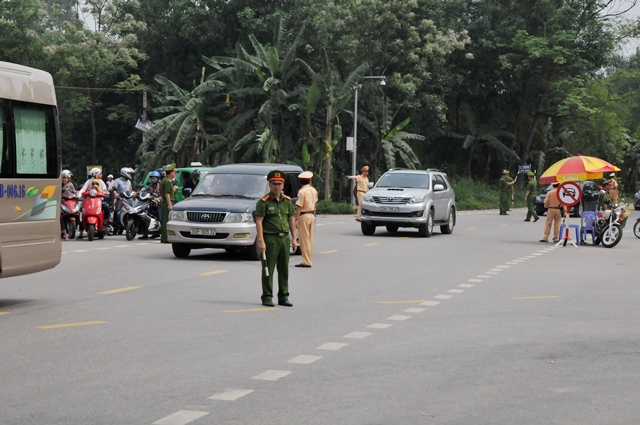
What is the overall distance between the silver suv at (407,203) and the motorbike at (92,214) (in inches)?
280

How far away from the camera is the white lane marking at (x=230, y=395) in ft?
23.5

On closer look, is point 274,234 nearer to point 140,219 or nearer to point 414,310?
point 414,310

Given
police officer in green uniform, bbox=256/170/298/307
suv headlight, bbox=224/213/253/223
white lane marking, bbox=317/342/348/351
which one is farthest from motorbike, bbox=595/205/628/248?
white lane marking, bbox=317/342/348/351

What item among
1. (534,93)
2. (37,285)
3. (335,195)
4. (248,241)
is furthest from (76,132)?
(37,285)

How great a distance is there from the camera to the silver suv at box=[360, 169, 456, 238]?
91.0 feet

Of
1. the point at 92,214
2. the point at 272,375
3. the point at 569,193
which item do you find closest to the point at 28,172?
the point at 272,375

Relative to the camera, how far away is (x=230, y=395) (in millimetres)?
7281

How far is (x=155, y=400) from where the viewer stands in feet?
23.3

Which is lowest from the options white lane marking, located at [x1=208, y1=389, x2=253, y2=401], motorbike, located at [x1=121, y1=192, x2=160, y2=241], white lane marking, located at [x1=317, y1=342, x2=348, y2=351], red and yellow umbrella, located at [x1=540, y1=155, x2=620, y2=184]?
white lane marking, located at [x1=317, y1=342, x2=348, y2=351]

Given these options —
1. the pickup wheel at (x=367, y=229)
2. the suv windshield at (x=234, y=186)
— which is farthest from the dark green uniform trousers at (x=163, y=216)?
the pickup wheel at (x=367, y=229)

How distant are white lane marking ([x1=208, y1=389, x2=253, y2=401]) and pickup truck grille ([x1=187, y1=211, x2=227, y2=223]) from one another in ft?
39.5

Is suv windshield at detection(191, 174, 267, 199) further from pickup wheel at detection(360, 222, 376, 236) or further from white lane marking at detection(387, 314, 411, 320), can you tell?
white lane marking at detection(387, 314, 411, 320)

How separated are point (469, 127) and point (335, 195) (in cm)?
987

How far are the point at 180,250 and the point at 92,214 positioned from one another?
5478 millimetres
